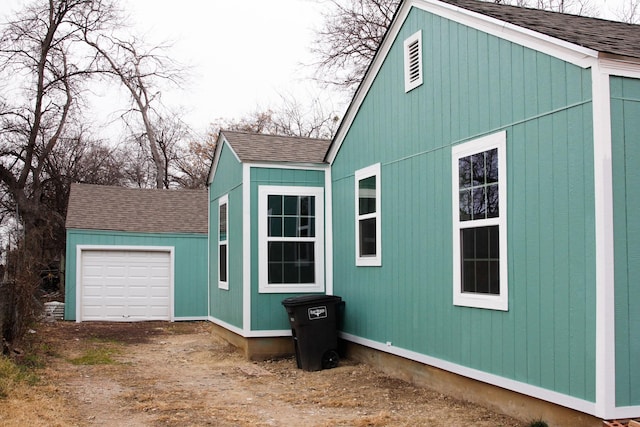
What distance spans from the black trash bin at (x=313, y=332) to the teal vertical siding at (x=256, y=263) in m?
1.05

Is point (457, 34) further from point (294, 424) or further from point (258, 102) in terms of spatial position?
point (258, 102)

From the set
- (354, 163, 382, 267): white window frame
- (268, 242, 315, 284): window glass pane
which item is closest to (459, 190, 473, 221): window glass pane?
(354, 163, 382, 267): white window frame

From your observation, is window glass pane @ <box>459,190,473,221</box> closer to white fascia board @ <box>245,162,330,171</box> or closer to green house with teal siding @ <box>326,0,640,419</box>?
green house with teal siding @ <box>326,0,640,419</box>

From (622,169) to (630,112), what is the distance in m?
0.49

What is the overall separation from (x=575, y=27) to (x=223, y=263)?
8212 mm

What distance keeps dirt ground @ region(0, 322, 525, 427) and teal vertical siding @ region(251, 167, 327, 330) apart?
2.20 feet

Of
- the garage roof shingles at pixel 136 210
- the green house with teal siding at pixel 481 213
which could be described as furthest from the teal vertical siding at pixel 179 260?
the green house with teal siding at pixel 481 213

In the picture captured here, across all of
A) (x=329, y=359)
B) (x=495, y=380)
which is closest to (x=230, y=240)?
(x=329, y=359)

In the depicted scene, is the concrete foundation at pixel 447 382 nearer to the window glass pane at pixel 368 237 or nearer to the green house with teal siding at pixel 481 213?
the green house with teal siding at pixel 481 213

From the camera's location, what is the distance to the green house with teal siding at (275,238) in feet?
36.3

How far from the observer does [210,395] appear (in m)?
8.38

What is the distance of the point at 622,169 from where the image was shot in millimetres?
5484

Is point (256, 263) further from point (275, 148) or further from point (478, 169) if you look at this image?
point (478, 169)

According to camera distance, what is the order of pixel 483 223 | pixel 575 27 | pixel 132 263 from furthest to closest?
pixel 132 263, pixel 575 27, pixel 483 223
